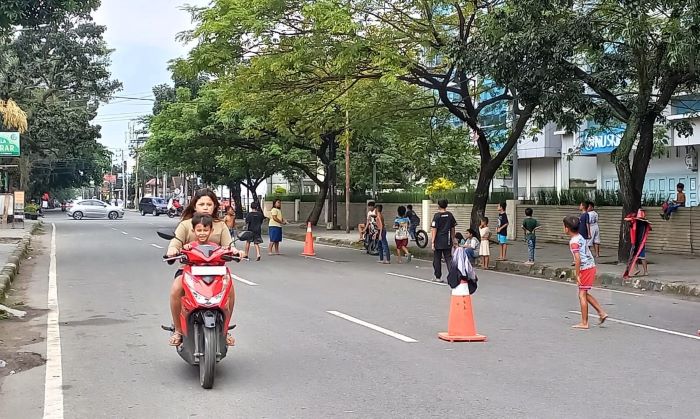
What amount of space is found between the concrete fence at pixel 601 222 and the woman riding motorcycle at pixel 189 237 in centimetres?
1661

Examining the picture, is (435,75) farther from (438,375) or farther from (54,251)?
(438,375)

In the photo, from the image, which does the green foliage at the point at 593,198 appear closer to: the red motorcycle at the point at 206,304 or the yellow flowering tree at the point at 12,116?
the red motorcycle at the point at 206,304

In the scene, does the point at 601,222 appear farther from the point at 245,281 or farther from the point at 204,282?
the point at 204,282

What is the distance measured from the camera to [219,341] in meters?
6.72

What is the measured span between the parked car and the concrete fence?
2220 centimetres

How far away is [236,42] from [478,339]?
40.6 ft

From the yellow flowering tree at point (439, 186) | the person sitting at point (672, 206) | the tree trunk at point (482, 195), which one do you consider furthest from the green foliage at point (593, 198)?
the yellow flowering tree at point (439, 186)

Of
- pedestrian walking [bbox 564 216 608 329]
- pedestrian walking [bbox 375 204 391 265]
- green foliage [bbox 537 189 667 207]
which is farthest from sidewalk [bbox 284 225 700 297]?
pedestrian walking [bbox 564 216 608 329]

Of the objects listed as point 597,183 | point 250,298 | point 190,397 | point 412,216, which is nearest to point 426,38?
point 412,216

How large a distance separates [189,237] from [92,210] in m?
51.0

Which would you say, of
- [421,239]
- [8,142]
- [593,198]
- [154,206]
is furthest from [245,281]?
[154,206]

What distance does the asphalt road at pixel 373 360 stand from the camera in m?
6.20

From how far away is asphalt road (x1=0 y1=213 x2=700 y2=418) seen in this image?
620cm

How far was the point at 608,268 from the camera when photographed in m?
17.9
